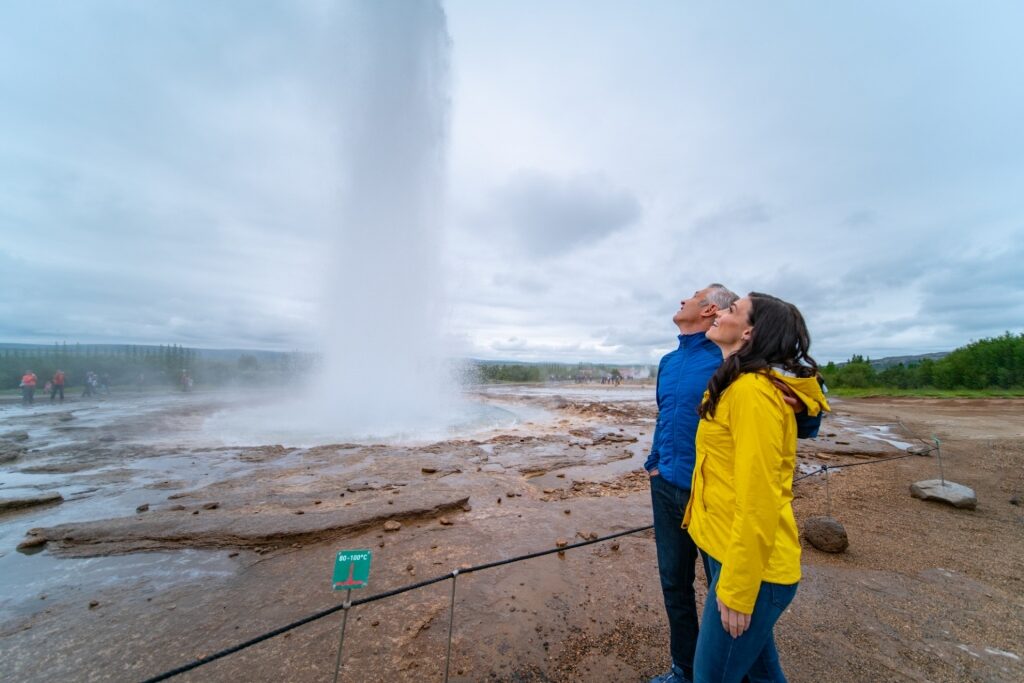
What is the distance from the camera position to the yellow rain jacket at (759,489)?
1.56 m

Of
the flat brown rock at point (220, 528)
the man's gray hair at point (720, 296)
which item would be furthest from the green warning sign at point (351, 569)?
the flat brown rock at point (220, 528)

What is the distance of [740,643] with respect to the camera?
1662mm

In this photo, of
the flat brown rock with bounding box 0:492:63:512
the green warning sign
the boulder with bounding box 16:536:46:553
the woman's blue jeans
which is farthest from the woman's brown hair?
the flat brown rock with bounding box 0:492:63:512

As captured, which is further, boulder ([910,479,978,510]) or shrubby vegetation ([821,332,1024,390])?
shrubby vegetation ([821,332,1024,390])

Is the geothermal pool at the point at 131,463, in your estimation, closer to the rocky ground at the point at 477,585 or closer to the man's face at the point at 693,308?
the rocky ground at the point at 477,585

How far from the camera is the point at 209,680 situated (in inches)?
115

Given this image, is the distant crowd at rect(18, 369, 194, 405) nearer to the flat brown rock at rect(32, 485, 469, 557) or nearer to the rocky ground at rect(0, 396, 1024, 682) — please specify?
the rocky ground at rect(0, 396, 1024, 682)

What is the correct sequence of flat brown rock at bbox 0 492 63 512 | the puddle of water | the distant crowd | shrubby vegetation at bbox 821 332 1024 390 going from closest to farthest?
the puddle of water < flat brown rock at bbox 0 492 63 512 < the distant crowd < shrubby vegetation at bbox 821 332 1024 390

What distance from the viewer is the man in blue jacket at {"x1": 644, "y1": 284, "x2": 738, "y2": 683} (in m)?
2.37

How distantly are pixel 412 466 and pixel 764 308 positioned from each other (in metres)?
8.48

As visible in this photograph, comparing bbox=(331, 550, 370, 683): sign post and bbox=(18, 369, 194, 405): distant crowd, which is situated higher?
bbox=(331, 550, 370, 683): sign post

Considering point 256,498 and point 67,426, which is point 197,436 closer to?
point 67,426

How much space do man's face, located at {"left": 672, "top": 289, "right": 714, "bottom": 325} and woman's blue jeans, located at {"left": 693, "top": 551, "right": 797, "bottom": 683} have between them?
1.39 m

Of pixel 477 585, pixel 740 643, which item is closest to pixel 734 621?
pixel 740 643
